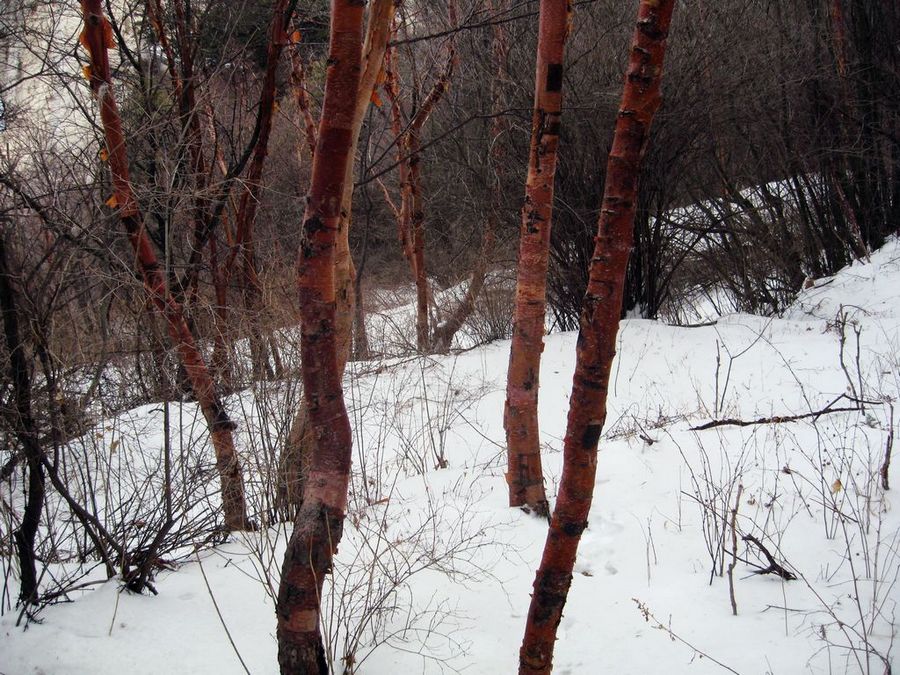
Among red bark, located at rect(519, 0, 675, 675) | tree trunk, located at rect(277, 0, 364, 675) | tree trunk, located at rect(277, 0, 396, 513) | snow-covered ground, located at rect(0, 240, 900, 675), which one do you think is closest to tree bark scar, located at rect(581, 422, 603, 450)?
red bark, located at rect(519, 0, 675, 675)

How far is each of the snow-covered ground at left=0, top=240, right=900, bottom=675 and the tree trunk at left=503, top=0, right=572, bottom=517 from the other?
22 cm

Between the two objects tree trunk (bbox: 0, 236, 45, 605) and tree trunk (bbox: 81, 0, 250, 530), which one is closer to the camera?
tree trunk (bbox: 0, 236, 45, 605)

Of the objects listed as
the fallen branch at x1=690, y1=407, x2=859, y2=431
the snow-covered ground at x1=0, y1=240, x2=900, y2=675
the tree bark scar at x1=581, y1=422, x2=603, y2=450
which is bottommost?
the snow-covered ground at x1=0, y1=240, x2=900, y2=675

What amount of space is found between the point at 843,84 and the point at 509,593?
9.70 meters

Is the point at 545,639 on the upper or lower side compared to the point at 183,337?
lower

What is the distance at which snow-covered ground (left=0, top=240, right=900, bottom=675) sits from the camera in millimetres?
2559

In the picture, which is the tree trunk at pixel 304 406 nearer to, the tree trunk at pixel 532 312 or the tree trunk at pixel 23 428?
the tree trunk at pixel 532 312

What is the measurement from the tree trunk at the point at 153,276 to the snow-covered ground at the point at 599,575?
0.47 feet

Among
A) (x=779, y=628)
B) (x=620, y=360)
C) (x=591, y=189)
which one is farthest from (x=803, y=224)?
(x=779, y=628)

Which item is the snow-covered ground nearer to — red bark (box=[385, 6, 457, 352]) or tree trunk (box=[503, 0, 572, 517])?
tree trunk (box=[503, 0, 572, 517])

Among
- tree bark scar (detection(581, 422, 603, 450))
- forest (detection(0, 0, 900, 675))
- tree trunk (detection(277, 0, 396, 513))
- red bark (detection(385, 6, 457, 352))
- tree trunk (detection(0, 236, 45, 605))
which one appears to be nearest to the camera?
tree bark scar (detection(581, 422, 603, 450))

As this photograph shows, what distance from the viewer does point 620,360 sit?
8195 mm

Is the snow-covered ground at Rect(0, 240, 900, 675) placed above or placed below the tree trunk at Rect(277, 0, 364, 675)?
below

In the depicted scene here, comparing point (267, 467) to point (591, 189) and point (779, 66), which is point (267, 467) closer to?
point (591, 189)
